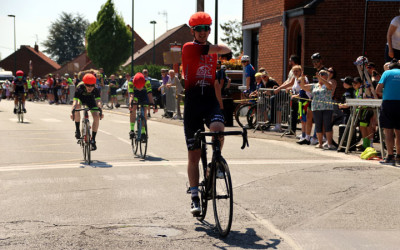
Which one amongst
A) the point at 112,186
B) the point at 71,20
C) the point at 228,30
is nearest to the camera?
the point at 112,186

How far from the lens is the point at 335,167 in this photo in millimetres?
10391

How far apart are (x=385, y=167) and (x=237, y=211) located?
177 inches

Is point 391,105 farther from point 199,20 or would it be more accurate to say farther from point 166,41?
point 166,41

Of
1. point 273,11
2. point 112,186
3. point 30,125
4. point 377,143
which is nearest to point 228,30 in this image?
point 273,11

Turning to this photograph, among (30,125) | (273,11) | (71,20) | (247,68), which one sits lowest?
(30,125)

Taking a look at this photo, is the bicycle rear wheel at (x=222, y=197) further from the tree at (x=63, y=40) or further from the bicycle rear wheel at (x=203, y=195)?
the tree at (x=63, y=40)

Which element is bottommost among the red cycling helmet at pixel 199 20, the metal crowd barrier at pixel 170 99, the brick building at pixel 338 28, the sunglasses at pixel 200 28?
the metal crowd barrier at pixel 170 99

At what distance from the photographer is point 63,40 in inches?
5325

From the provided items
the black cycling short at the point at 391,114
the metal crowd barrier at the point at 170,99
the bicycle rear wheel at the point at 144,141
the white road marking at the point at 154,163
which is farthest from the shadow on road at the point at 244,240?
the metal crowd barrier at the point at 170,99

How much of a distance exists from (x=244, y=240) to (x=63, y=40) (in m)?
135

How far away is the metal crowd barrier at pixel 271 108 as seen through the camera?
54.2 ft

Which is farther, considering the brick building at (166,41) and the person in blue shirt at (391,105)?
the brick building at (166,41)

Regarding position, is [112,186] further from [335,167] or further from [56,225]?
[335,167]

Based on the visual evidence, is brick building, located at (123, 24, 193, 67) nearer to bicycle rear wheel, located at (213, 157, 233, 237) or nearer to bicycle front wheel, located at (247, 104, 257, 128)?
bicycle front wheel, located at (247, 104, 257, 128)
